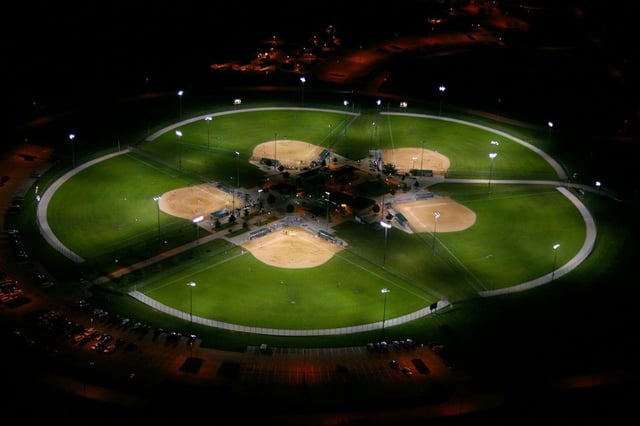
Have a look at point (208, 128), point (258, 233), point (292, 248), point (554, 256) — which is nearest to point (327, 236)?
point (292, 248)

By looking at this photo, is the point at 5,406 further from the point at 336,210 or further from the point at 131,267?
the point at 336,210

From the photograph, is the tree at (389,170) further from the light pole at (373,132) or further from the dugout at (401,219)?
the dugout at (401,219)

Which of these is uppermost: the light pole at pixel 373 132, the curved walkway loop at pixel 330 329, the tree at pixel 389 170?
the light pole at pixel 373 132

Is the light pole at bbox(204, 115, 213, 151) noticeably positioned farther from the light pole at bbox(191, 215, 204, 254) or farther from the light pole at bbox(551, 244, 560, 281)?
the light pole at bbox(551, 244, 560, 281)

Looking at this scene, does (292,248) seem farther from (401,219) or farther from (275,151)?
(275,151)

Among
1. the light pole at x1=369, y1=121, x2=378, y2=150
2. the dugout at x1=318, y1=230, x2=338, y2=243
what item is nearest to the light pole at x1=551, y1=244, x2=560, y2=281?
the dugout at x1=318, y1=230, x2=338, y2=243

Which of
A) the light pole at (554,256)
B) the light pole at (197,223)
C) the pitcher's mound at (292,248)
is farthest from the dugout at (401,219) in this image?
the light pole at (197,223)

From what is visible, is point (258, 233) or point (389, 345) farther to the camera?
point (258, 233)

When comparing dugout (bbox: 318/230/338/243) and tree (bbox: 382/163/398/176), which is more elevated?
tree (bbox: 382/163/398/176)

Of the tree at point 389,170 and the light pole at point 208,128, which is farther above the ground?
the light pole at point 208,128

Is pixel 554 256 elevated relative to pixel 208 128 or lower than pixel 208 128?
lower

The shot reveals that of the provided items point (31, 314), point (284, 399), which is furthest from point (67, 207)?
point (284, 399)
